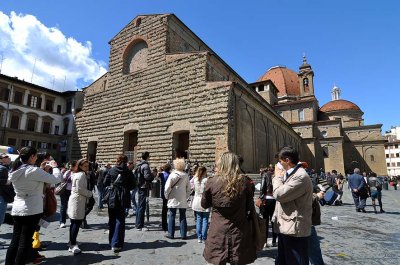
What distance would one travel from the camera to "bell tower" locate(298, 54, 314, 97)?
50.7 meters

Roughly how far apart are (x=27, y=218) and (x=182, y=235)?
3.12 meters

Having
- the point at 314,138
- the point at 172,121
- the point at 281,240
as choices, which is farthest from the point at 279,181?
the point at 314,138

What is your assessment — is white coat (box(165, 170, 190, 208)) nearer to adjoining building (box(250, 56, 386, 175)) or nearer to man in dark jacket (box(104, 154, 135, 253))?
man in dark jacket (box(104, 154, 135, 253))

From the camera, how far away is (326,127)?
45.6 meters

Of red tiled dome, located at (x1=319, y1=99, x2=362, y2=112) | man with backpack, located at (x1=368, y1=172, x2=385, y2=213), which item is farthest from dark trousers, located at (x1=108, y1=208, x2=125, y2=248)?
red tiled dome, located at (x1=319, y1=99, x2=362, y2=112)

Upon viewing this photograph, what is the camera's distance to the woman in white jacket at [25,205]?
147 inches

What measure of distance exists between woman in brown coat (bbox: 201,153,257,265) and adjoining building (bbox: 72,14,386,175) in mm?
12804

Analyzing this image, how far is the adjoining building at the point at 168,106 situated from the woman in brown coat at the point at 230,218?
1279cm

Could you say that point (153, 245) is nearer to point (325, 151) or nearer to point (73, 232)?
point (73, 232)

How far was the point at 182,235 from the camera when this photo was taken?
5.95 meters

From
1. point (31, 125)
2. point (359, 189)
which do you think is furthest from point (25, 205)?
point (31, 125)

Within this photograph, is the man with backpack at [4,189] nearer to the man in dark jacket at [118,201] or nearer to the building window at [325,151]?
the man in dark jacket at [118,201]

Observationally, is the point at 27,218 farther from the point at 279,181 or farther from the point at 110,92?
the point at 110,92

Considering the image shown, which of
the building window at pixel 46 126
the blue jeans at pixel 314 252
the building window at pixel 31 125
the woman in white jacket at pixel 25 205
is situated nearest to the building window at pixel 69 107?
the building window at pixel 46 126
